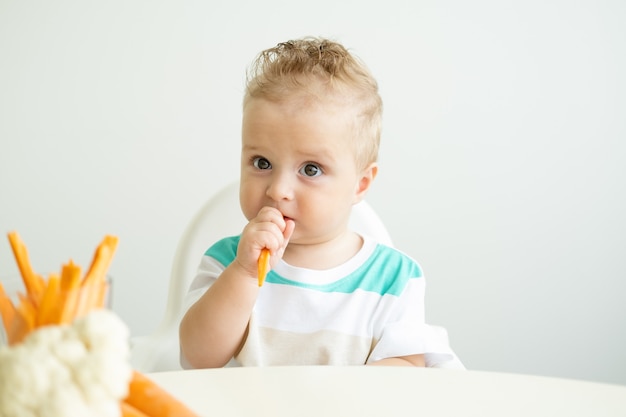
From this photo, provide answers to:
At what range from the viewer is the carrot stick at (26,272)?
0.42 metres

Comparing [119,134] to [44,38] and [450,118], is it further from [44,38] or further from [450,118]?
[450,118]

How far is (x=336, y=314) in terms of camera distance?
115 cm

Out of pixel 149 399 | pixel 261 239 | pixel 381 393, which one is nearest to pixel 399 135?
pixel 261 239

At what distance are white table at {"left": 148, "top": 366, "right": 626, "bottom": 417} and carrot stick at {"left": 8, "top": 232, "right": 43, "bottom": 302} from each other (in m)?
0.24

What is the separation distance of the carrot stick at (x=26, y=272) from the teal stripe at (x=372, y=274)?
72 cm

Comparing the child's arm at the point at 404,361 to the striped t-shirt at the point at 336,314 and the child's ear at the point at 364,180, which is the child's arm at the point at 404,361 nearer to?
the striped t-shirt at the point at 336,314

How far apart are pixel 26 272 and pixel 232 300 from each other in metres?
0.60

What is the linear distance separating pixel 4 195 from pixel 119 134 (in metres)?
0.34

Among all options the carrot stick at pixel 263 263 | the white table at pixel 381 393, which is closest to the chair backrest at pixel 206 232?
the carrot stick at pixel 263 263

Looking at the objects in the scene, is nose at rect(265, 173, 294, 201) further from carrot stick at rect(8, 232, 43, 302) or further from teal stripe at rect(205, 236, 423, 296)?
carrot stick at rect(8, 232, 43, 302)

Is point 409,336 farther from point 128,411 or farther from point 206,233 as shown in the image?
point 128,411

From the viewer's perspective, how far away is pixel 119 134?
2.01 m

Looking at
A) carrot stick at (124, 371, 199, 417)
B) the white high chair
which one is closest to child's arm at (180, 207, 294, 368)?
the white high chair

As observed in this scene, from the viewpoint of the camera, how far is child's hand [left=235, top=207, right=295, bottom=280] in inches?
39.6
